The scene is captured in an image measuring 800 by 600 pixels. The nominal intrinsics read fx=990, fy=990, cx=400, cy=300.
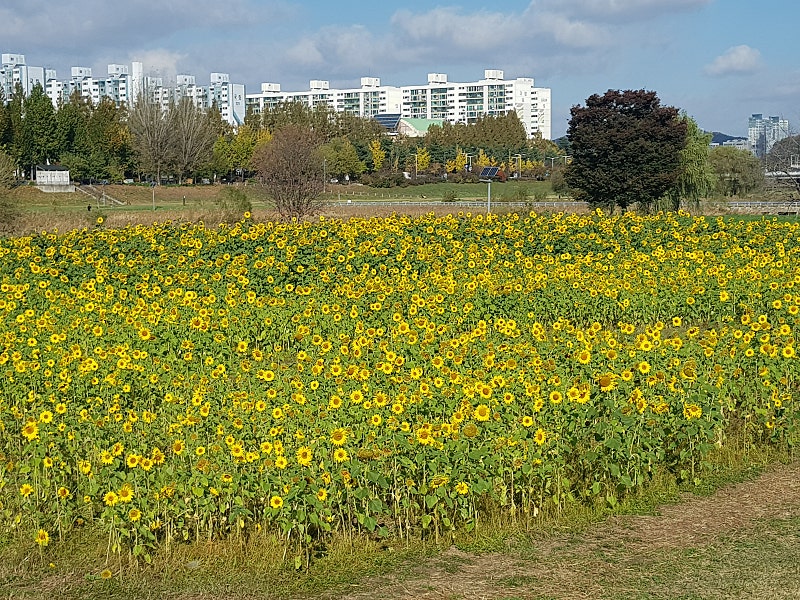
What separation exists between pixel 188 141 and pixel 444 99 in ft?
402

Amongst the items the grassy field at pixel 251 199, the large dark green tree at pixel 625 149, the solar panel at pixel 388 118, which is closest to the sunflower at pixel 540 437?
the grassy field at pixel 251 199

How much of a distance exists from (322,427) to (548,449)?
1380 millimetres

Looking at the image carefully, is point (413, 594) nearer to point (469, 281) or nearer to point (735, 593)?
point (735, 593)

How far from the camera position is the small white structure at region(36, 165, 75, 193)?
196 feet

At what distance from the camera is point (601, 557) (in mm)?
5496

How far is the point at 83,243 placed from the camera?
1485 cm

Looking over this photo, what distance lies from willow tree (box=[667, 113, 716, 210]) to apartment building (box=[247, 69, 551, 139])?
132 metres

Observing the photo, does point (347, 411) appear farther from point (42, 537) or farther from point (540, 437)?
point (42, 537)

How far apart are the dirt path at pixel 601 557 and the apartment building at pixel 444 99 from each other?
17085cm

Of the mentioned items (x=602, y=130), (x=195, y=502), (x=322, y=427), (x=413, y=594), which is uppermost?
(x=602, y=130)

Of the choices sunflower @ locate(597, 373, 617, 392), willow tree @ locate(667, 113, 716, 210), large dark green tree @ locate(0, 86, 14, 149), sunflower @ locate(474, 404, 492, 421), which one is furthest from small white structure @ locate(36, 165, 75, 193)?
sunflower @ locate(474, 404, 492, 421)

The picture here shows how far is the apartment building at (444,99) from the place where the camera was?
176500mm

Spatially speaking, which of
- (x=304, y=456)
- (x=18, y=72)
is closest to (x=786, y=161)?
(x=304, y=456)

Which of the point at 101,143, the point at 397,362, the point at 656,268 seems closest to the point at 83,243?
the point at 656,268
